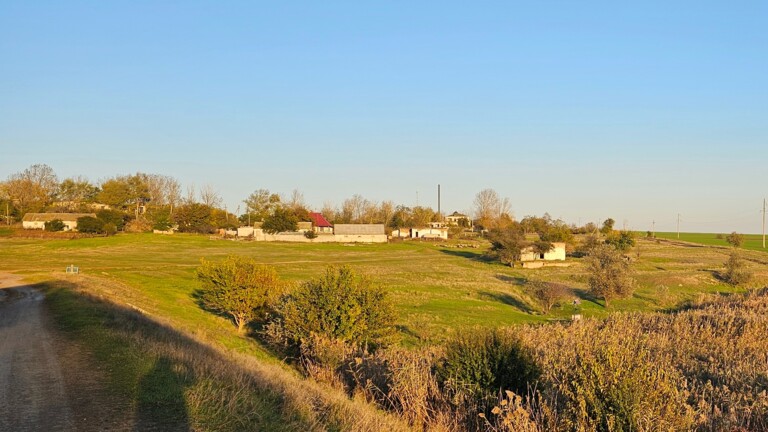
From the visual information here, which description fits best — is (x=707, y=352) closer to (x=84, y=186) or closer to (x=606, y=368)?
(x=606, y=368)

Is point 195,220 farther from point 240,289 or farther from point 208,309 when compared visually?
point 240,289

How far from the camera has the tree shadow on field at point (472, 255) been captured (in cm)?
9319

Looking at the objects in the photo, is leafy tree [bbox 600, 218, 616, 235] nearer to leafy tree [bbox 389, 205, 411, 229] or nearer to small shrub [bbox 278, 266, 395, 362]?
leafy tree [bbox 389, 205, 411, 229]

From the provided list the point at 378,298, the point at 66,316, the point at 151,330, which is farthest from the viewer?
the point at 378,298

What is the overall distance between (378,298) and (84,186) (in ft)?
→ 476

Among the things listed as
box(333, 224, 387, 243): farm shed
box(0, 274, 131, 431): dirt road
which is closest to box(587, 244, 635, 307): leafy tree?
box(0, 274, 131, 431): dirt road

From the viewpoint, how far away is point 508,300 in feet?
177

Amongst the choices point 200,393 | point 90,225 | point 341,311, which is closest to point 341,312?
point 341,311

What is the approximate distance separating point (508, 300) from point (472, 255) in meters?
48.1

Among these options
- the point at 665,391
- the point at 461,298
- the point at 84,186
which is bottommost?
the point at 461,298

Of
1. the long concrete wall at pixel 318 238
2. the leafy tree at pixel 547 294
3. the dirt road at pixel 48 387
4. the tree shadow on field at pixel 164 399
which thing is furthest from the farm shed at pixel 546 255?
the tree shadow on field at pixel 164 399

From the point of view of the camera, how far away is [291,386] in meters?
15.0

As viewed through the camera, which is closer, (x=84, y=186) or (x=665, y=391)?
(x=665, y=391)

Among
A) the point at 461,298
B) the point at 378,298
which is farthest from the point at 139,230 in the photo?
the point at 378,298
